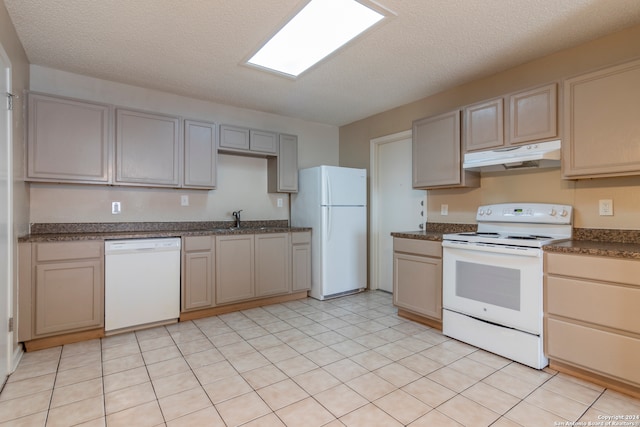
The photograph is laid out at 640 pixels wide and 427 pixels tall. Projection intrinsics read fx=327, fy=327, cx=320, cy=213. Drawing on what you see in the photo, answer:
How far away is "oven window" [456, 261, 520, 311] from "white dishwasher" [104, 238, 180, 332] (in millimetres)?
2555

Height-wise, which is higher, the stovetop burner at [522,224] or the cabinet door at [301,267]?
the stovetop burner at [522,224]

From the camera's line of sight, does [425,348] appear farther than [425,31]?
Yes

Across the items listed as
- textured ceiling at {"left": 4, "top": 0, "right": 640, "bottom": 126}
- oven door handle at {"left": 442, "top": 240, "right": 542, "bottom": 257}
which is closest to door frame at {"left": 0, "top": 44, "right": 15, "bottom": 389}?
textured ceiling at {"left": 4, "top": 0, "right": 640, "bottom": 126}

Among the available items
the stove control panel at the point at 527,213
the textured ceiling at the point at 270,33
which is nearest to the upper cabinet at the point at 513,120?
the textured ceiling at the point at 270,33

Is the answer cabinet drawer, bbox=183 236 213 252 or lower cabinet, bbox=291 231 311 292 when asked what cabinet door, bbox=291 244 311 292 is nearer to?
lower cabinet, bbox=291 231 311 292

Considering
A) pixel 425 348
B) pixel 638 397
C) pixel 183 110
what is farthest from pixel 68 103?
pixel 638 397

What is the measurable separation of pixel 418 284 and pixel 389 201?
55.5 inches

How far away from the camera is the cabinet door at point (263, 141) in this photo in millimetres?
3828

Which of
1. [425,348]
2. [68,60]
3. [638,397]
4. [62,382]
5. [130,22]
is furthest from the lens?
[68,60]

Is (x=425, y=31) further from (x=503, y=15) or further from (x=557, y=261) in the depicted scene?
(x=557, y=261)

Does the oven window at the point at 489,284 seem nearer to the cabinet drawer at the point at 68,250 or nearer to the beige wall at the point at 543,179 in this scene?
the beige wall at the point at 543,179

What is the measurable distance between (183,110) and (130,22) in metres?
1.43

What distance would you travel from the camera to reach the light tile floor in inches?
67.2

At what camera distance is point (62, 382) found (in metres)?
2.05
